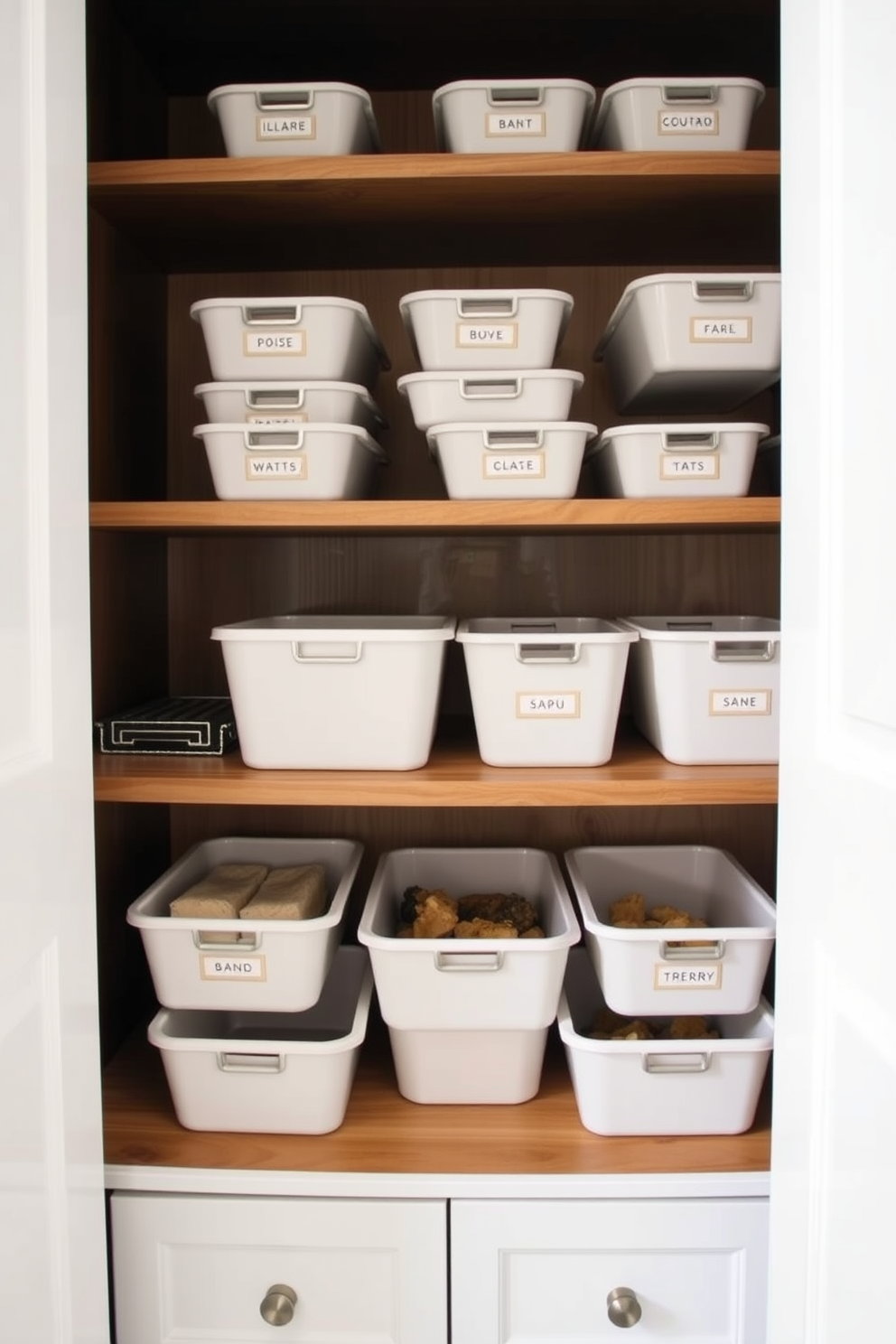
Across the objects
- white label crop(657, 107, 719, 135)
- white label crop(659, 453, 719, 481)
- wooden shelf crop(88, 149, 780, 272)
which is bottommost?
white label crop(659, 453, 719, 481)

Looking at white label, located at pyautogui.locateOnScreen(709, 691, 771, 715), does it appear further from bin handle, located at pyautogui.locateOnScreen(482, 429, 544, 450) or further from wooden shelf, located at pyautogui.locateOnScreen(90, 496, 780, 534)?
bin handle, located at pyautogui.locateOnScreen(482, 429, 544, 450)

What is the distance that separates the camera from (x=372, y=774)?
1.31 metres

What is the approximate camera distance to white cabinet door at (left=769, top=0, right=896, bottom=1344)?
0.72 metres

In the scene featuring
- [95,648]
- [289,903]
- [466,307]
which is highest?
[466,307]

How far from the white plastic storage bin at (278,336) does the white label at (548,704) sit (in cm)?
50

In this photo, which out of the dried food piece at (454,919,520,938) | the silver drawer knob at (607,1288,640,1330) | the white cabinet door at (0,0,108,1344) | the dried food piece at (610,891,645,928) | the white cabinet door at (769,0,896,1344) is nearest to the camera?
the white cabinet door at (769,0,896,1344)

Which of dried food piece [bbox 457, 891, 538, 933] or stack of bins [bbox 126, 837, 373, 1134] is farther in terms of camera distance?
dried food piece [bbox 457, 891, 538, 933]

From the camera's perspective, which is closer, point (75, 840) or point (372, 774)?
point (75, 840)

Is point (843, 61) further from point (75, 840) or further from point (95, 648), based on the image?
point (95, 648)

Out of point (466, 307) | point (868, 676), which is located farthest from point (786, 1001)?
point (466, 307)

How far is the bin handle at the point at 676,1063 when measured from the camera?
132cm

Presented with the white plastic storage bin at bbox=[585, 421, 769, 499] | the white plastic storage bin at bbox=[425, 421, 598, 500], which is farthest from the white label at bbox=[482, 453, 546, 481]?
the white plastic storage bin at bbox=[585, 421, 769, 499]

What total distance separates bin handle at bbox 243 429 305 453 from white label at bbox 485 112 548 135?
0.48 meters

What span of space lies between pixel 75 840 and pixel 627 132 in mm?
1135
